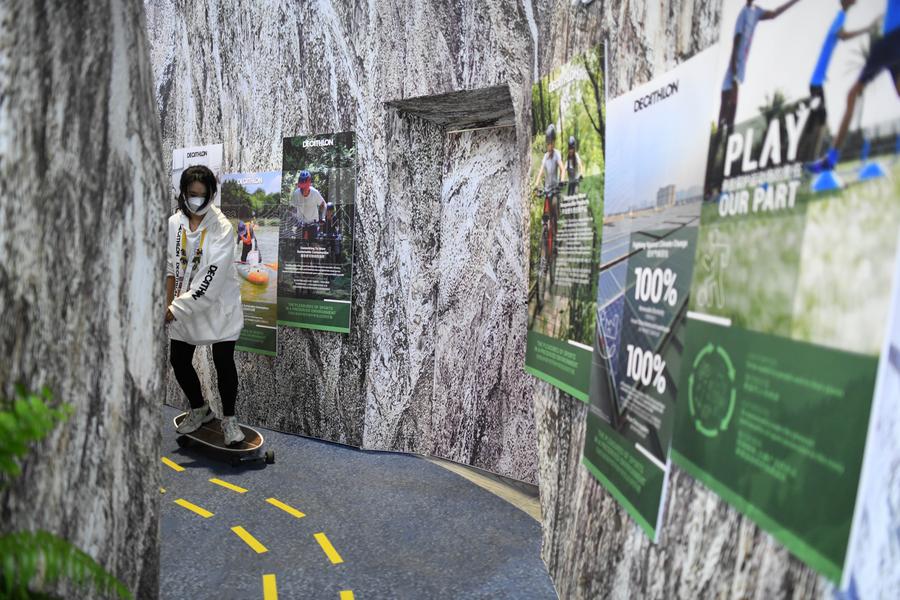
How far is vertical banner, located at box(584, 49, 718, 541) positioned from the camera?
5.82ft

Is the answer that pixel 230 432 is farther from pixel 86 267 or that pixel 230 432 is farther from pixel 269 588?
pixel 86 267

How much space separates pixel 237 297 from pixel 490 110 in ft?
6.72

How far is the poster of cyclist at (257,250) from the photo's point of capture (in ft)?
17.7

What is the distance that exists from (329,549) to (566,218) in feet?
6.13

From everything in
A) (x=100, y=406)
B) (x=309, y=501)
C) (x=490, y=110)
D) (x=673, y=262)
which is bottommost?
(x=309, y=501)

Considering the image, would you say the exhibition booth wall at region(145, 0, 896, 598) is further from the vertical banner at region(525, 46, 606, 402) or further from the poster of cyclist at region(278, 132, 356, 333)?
the vertical banner at region(525, 46, 606, 402)

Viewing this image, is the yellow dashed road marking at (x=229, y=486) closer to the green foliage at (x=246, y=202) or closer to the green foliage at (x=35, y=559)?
the green foliage at (x=246, y=202)

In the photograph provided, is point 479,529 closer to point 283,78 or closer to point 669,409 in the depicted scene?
point 669,409

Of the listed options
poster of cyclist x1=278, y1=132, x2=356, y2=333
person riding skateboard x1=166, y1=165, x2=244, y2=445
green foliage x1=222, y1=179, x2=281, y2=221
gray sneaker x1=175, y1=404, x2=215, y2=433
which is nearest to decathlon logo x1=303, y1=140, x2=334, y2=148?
poster of cyclist x1=278, y1=132, x2=356, y2=333

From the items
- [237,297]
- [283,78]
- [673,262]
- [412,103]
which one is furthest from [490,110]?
[673,262]

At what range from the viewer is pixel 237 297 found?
4691 mm

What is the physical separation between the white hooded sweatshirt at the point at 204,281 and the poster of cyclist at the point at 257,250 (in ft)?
2.51

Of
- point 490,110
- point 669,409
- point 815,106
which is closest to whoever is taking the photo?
point 815,106

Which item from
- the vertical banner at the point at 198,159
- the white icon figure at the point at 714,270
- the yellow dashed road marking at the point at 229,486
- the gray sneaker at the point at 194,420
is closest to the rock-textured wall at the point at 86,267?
the white icon figure at the point at 714,270
